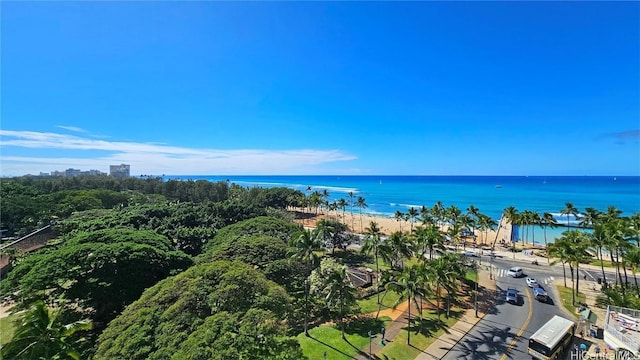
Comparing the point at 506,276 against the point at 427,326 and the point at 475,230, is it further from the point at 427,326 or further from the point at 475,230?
the point at 475,230

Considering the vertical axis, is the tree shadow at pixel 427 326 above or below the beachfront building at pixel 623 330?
below

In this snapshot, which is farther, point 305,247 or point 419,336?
point 305,247

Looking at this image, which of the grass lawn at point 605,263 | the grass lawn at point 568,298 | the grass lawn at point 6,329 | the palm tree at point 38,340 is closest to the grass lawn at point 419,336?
the grass lawn at point 568,298

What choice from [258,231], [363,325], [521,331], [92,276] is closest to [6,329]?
[92,276]

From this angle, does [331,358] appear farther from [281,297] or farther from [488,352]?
[488,352]

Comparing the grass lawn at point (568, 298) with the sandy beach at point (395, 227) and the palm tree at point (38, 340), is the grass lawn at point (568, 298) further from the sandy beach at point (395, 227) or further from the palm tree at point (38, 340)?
the palm tree at point (38, 340)

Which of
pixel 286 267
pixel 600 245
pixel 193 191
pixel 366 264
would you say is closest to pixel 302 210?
pixel 193 191

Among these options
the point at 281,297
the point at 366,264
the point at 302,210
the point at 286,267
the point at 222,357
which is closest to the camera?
the point at 222,357
